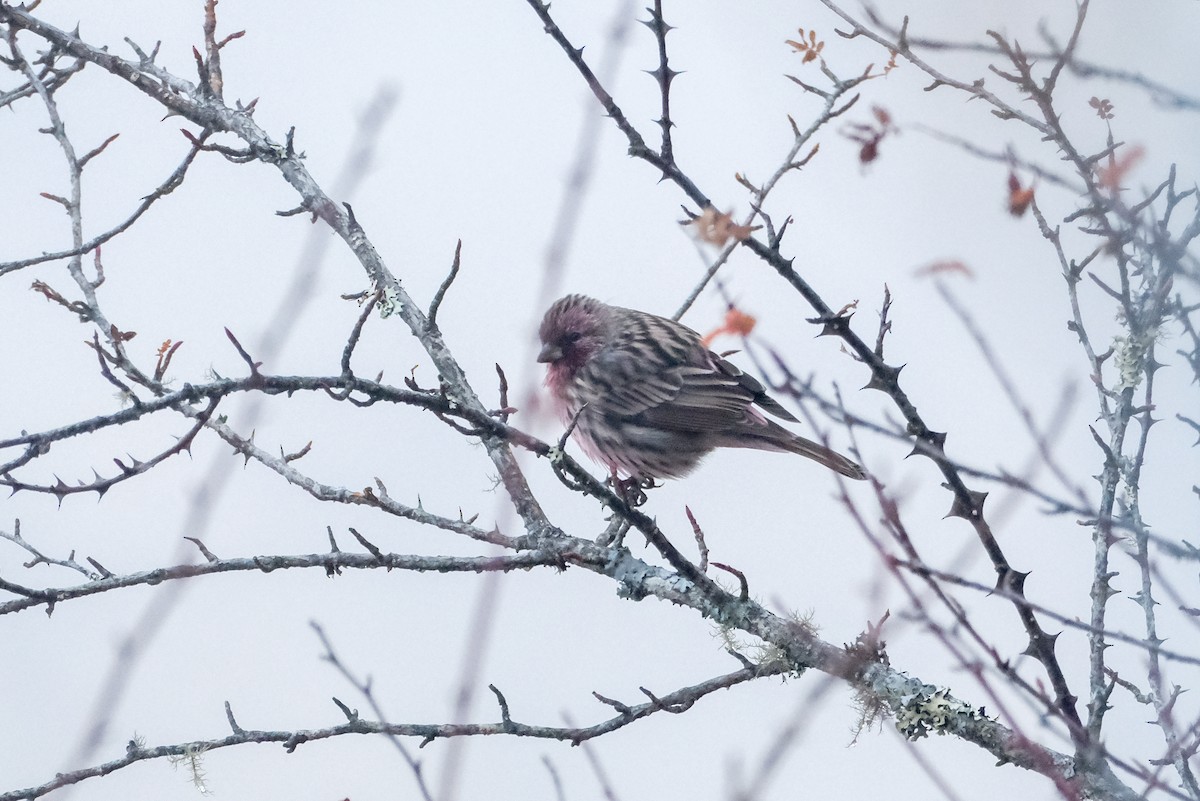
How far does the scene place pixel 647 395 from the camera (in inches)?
212

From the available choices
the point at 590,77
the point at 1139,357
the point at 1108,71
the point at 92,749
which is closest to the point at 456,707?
the point at 92,749

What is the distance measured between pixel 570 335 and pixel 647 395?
486 millimetres

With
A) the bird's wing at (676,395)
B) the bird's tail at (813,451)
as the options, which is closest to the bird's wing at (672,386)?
the bird's wing at (676,395)

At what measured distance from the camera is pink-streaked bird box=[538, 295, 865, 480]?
514cm

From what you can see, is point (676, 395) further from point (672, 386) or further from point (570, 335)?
point (570, 335)

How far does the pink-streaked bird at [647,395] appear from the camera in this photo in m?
5.14

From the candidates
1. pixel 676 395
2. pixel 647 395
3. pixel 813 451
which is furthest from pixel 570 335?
pixel 813 451

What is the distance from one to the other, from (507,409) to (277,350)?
28.3 inches

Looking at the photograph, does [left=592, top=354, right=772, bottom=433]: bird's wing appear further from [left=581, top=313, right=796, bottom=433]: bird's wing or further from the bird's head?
the bird's head

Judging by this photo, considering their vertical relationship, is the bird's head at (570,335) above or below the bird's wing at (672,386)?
above

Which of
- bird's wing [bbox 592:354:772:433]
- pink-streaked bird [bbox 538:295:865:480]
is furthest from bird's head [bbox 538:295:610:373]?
bird's wing [bbox 592:354:772:433]

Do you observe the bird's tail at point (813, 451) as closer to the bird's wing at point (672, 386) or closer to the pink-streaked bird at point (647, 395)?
the pink-streaked bird at point (647, 395)

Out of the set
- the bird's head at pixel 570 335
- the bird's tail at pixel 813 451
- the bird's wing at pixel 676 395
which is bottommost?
the bird's tail at pixel 813 451

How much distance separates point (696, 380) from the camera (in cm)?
539
